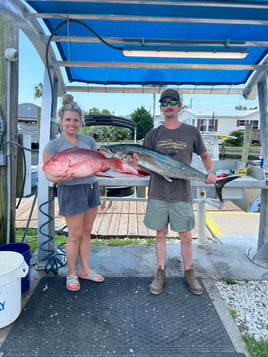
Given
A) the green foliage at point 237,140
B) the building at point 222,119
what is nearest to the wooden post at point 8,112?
the building at point 222,119

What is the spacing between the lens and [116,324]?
204 centimetres

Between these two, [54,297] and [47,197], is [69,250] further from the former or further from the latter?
[47,197]

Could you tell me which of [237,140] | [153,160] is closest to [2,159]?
[153,160]

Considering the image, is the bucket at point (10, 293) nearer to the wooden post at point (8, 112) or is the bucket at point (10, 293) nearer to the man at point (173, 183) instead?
the wooden post at point (8, 112)

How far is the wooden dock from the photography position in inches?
178

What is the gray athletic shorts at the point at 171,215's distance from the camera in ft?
8.00

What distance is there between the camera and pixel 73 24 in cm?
270

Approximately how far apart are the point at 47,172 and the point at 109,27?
1820 mm

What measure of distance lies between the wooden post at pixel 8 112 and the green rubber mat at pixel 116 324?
760 mm

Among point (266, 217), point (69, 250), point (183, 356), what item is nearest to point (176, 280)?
point (183, 356)

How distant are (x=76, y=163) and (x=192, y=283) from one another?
1645 mm

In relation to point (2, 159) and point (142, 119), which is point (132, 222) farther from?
point (142, 119)

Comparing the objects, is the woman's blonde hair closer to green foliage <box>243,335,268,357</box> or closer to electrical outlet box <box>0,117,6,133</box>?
electrical outlet box <box>0,117,6,133</box>

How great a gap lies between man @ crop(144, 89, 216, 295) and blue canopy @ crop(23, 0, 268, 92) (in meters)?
0.84
